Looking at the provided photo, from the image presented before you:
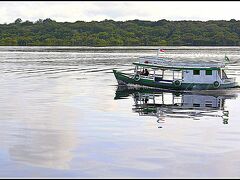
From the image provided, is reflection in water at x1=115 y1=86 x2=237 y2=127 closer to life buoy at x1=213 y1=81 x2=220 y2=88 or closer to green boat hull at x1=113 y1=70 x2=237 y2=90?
life buoy at x1=213 y1=81 x2=220 y2=88

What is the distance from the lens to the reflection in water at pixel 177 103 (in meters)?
46.5

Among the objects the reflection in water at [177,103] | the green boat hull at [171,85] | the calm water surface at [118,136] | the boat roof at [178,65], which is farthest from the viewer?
the green boat hull at [171,85]

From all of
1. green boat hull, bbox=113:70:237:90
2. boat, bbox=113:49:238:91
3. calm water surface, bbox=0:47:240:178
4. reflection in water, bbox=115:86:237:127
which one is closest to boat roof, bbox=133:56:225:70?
boat, bbox=113:49:238:91

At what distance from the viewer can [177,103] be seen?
55.5 m

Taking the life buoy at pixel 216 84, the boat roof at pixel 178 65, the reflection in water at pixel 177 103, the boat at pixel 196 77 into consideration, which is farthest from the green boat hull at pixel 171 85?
the boat roof at pixel 178 65

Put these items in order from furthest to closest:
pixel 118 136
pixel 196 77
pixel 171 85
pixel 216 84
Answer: pixel 196 77 → pixel 171 85 → pixel 216 84 → pixel 118 136

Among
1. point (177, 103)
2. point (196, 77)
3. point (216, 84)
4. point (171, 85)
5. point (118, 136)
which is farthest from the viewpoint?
point (196, 77)

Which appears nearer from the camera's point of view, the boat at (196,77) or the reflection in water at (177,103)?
the reflection in water at (177,103)

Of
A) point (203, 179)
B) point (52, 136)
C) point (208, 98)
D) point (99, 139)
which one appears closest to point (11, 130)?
point (52, 136)

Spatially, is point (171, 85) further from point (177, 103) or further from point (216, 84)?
point (177, 103)

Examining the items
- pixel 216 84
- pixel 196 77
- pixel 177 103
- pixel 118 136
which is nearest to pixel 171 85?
pixel 196 77

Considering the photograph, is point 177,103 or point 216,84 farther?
point 216,84

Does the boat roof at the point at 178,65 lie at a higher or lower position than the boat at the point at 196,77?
higher

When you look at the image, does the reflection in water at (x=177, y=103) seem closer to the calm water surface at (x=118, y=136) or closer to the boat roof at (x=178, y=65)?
the calm water surface at (x=118, y=136)
